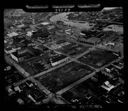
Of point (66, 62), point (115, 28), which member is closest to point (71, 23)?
point (115, 28)

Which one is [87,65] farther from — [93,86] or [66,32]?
[66,32]

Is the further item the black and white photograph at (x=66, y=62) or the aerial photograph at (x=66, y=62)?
the aerial photograph at (x=66, y=62)

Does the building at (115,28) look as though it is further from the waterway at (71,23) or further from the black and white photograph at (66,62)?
the waterway at (71,23)

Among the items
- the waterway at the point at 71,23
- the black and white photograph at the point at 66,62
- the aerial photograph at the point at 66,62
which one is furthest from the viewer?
the waterway at the point at 71,23

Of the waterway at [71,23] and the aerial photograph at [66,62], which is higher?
the waterway at [71,23]

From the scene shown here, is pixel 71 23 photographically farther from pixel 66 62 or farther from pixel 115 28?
pixel 66 62

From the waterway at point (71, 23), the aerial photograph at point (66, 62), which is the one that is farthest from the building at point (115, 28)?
the waterway at point (71, 23)

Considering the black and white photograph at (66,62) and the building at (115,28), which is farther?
the building at (115,28)

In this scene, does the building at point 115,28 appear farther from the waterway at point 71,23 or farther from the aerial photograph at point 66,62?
the waterway at point 71,23

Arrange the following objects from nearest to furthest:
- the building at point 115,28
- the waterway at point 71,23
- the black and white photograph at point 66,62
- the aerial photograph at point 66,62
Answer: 1. the black and white photograph at point 66,62
2. the aerial photograph at point 66,62
3. the building at point 115,28
4. the waterway at point 71,23
